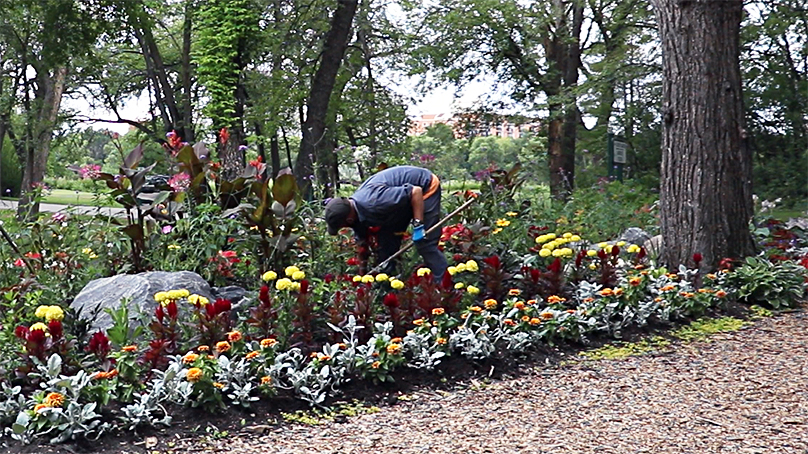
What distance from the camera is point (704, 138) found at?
595 cm

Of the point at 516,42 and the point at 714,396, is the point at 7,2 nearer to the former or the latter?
the point at 516,42

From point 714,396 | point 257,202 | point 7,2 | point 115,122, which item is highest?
→ point 7,2

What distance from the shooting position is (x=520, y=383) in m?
4.03

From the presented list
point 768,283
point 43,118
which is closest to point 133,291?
point 768,283

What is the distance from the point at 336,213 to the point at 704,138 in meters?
2.88

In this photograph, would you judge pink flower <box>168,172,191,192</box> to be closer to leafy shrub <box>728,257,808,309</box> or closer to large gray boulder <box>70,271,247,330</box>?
large gray boulder <box>70,271,247,330</box>

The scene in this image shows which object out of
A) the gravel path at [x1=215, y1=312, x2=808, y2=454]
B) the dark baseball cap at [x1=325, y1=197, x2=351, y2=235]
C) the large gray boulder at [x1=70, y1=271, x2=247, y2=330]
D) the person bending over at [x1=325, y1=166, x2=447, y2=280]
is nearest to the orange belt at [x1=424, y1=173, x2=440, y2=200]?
the person bending over at [x1=325, y1=166, x2=447, y2=280]

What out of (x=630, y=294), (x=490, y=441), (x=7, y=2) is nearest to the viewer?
(x=490, y=441)

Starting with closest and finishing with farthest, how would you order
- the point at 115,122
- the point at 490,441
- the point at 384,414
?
the point at 490,441 → the point at 384,414 → the point at 115,122

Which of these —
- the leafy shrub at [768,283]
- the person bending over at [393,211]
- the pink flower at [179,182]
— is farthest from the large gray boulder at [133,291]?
the leafy shrub at [768,283]

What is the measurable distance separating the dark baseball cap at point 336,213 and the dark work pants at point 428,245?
0.44m

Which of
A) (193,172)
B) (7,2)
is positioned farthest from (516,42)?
(193,172)

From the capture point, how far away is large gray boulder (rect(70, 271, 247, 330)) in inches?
174

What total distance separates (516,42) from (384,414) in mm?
13598
